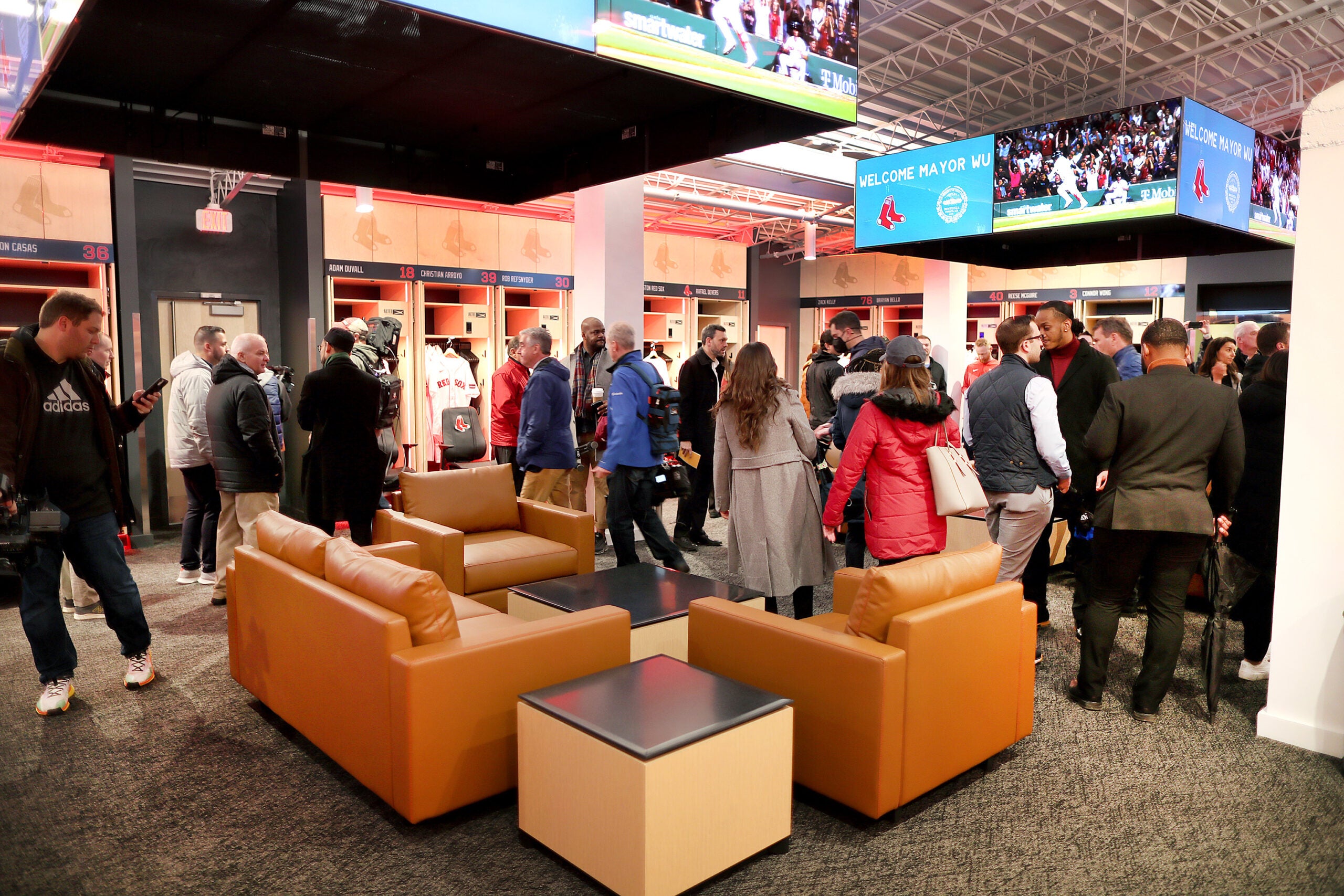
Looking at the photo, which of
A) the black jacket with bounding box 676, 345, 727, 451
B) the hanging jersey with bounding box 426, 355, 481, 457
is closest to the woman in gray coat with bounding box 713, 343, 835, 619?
the black jacket with bounding box 676, 345, 727, 451

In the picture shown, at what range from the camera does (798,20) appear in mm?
3809

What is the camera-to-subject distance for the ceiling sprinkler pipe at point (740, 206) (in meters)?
10.3

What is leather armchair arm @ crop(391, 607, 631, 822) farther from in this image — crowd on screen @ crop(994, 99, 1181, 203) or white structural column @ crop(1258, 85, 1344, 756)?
crowd on screen @ crop(994, 99, 1181, 203)

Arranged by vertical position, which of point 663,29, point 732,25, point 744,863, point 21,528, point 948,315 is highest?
point 732,25

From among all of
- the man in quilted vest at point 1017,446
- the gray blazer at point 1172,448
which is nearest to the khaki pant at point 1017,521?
the man in quilted vest at point 1017,446

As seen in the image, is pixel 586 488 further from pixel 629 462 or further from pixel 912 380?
pixel 912 380

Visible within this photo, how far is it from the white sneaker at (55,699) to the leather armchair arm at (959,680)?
129 inches

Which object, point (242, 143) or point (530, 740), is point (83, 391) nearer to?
point (242, 143)

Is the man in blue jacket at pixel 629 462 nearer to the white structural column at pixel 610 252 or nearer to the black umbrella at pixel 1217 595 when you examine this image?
the white structural column at pixel 610 252

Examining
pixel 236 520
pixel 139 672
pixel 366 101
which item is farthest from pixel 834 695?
pixel 236 520

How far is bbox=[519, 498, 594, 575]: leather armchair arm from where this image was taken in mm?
4852

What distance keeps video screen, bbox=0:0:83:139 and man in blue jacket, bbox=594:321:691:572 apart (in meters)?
2.90

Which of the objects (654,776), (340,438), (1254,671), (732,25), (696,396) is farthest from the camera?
(696,396)

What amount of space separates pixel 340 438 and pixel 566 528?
1.31 metres
